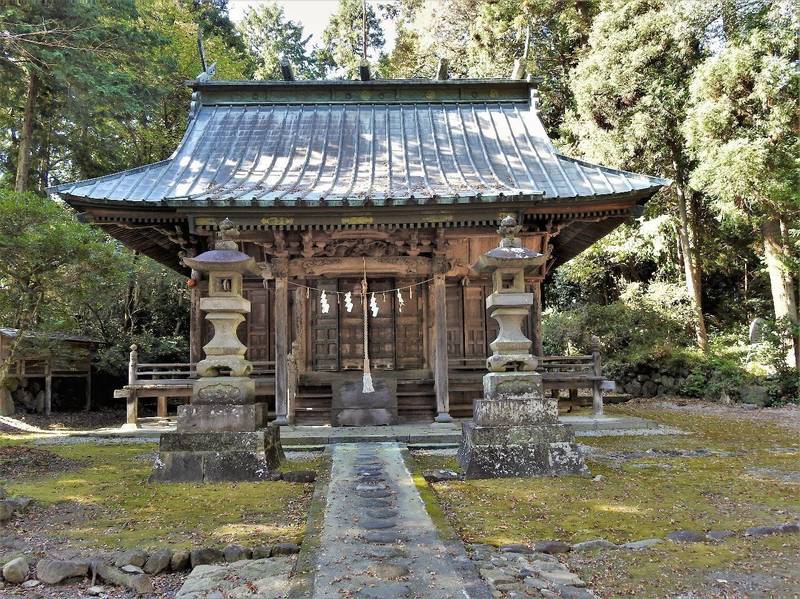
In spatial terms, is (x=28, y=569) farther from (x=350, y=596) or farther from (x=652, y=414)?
(x=652, y=414)

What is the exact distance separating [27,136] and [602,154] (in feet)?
59.1

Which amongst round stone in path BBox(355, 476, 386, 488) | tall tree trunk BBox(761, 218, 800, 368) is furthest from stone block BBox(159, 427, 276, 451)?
tall tree trunk BBox(761, 218, 800, 368)

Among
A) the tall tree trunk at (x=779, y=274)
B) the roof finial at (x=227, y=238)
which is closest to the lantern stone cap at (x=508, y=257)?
the roof finial at (x=227, y=238)

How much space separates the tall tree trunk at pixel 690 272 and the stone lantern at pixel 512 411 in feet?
45.2

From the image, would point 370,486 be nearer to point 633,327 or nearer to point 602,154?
point 633,327

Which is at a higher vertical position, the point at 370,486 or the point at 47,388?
the point at 47,388

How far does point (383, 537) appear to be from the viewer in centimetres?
402

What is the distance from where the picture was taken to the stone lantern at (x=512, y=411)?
648 cm

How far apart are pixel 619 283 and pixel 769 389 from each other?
7.18m

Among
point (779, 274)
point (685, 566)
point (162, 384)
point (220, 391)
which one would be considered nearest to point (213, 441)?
point (220, 391)

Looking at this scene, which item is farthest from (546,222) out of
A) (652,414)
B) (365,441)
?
(652,414)

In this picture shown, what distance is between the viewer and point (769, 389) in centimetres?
1538

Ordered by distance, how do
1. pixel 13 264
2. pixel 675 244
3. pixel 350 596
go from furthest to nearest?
pixel 675 244 < pixel 13 264 < pixel 350 596

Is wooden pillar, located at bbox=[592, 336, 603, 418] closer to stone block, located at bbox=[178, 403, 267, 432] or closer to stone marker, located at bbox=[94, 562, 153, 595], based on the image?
stone block, located at bbox=[178, 403, 267, 432]
